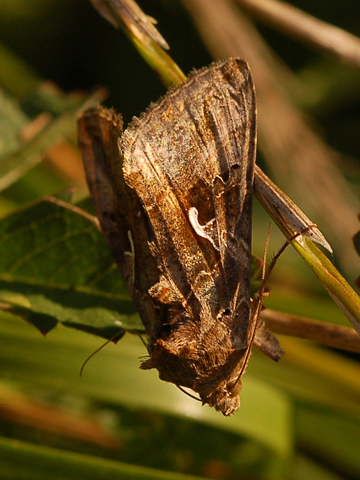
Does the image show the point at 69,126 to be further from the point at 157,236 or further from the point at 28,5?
the point at 28,5

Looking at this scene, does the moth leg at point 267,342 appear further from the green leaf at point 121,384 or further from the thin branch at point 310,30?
the thin branch at point 310,30

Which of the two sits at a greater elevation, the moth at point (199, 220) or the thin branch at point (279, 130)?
the moth at point (199, 220)

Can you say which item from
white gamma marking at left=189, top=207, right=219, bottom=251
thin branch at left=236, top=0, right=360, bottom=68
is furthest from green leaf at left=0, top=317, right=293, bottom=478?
thin branch at left=236, top=0, right=360, bottom=68

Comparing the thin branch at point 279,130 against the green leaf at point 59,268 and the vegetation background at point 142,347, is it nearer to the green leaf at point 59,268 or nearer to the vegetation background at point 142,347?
the vegetation background at point 142,347

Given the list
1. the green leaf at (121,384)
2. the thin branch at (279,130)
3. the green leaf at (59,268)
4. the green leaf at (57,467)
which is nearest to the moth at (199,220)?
the green leaf at (59,268)

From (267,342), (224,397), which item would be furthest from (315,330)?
(224,397)

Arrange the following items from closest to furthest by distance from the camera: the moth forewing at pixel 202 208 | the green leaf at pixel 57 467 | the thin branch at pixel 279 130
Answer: the moth forewing at pixel 202 208
the green leaf at pixel 57 467
the thin branch at pixel 279 130

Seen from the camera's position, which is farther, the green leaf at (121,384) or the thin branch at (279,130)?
the thin branch at (279,130)

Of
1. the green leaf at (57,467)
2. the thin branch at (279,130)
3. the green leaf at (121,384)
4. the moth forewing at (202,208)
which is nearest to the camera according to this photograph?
the moth forewing at (202,208)
